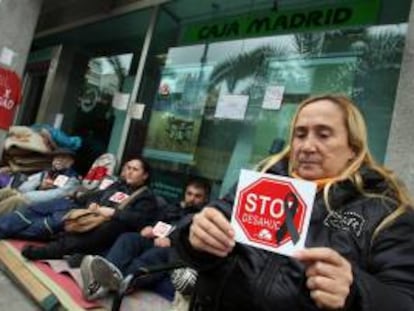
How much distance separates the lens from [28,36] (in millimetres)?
6020

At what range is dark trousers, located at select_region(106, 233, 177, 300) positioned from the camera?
3.92m

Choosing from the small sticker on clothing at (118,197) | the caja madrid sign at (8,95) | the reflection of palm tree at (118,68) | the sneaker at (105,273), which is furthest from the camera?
the reflection of palm tree at (118,68)

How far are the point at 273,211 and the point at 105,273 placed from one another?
236cm

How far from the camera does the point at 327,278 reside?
1.34 m

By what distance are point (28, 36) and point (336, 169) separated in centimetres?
489

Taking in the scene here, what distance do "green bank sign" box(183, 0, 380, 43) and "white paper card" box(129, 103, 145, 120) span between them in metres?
0.85

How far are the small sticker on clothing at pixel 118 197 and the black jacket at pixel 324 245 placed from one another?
3.07 metres

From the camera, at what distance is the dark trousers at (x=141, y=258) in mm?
3916

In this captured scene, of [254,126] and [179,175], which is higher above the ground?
[254,126]

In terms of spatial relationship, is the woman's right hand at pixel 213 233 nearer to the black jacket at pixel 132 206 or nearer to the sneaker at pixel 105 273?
the sneaker at pixel 105 273

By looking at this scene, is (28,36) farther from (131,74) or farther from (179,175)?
(179,175)

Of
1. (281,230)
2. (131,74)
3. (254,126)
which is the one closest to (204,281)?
(281,230)

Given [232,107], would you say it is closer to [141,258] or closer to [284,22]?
[284,22]

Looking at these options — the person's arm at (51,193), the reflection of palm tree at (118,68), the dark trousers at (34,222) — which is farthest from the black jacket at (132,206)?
the reflection of palm tree at (118,68)
